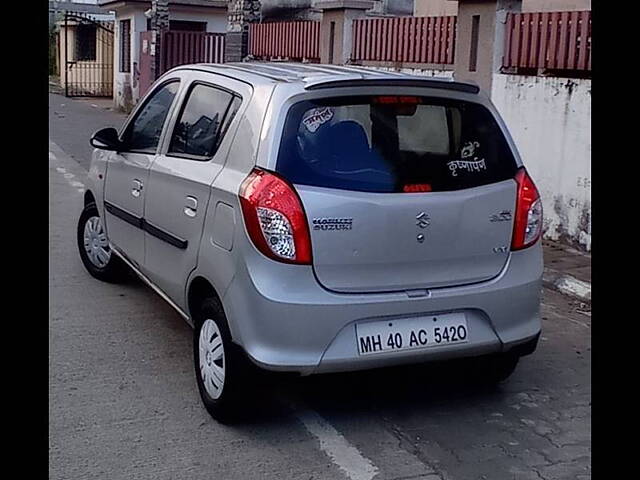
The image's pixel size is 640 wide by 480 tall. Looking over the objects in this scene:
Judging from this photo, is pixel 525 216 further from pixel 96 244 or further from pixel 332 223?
pixel 96 244

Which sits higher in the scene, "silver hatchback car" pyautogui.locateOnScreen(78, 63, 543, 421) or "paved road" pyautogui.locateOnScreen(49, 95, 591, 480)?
"silver hatchback car" pyautogui.locateOnScreen(78, 63, 543, 421)

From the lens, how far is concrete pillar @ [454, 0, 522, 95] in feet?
28.7

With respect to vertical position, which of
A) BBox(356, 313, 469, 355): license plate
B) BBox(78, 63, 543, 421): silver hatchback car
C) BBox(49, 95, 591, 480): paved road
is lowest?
BBox(49, 95, 591, 480): paved road

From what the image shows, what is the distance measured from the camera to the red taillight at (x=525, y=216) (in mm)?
4289

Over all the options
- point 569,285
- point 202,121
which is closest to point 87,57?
point 569,285

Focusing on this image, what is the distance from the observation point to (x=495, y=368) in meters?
4.70

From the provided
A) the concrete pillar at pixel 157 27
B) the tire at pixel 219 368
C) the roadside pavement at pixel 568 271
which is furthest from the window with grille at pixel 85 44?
the tire at pixel 219 368

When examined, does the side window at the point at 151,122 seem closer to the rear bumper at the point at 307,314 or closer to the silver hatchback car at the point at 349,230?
the silver hatchback car at the point at 349,230

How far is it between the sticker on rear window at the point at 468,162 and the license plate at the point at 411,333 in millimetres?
699

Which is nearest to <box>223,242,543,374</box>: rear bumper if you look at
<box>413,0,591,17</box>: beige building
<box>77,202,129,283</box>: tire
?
<box>77,202,129,283</box>: tire

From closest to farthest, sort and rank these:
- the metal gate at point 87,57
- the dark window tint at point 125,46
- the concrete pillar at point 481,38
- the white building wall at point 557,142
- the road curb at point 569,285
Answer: the road curb at point 569,285 < the white building wall at point 557,142 < the concrete pillar at point 481,38 < the dark window tint at point 125,46 < the metal gate at point 87,57

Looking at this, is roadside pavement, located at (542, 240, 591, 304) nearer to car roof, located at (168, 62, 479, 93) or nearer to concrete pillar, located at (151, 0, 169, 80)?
car roof, located at (168, 62, 479, 93)

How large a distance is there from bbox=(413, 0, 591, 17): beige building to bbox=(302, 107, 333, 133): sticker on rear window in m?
7.18
